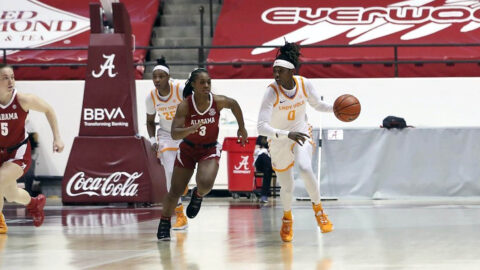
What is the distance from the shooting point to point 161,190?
685 inches

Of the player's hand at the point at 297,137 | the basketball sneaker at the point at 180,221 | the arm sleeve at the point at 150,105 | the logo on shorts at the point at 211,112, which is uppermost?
the arm sleeve at the point at 150,105

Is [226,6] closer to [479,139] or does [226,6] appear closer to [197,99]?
[479,139]

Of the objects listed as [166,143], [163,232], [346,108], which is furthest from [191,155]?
[166,143]

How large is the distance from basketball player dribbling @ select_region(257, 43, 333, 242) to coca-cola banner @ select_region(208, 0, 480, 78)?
10.3 m

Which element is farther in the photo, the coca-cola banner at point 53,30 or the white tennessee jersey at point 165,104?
the coca-cola banner at point 53,30

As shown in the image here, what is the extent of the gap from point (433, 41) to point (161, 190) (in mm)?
7489

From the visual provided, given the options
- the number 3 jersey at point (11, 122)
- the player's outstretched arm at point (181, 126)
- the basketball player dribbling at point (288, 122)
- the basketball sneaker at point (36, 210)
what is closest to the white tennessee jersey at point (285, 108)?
Answer: the basketball player dribbling at point (288, 122)

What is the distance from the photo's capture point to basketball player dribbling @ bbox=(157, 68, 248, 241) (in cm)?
990

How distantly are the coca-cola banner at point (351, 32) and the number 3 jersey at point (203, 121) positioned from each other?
10256mm

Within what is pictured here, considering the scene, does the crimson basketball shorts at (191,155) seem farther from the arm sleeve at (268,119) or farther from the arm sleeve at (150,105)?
the arm sleeve at (150,105)

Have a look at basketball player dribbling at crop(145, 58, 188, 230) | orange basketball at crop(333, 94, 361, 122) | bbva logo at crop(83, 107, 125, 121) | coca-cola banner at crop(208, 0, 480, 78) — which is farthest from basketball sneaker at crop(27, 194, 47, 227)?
coca-cola banner at crop(208, 0, 480, 78)

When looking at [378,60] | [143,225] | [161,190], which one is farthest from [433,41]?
[143,225]

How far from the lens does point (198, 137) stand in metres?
10.2

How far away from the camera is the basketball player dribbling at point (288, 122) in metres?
9.86
